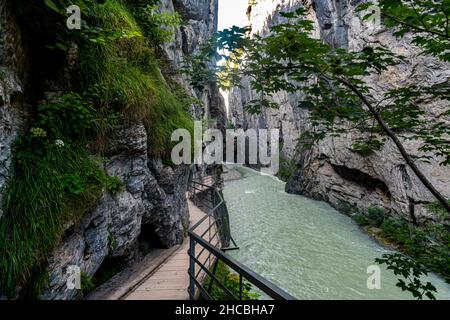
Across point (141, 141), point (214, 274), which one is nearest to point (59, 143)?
point (141, 141)

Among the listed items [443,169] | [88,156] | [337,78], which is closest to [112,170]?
[88,156]

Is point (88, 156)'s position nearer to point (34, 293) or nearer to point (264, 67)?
point (34, 293)

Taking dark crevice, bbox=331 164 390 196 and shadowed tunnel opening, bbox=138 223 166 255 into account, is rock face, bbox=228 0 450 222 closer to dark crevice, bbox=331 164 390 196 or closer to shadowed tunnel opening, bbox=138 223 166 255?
dark crevice, bbox=331 164 390 196

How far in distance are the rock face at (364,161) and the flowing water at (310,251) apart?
220 centimetres

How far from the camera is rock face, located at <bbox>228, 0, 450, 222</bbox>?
1047 centimetres

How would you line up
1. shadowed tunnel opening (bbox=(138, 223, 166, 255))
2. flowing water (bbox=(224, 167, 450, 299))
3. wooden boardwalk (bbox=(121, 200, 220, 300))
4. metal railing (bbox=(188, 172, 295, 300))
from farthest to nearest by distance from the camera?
flowing water (bbox=(224, 167, 450, 299)), shadowed tunnel opening (bbox=(138, 223, 166, 255)), wooden boardwalk (bbox=(121, 200, 220, 300)), metal railing (bbox=(188, 172, 295, 300))

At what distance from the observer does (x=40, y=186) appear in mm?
2660

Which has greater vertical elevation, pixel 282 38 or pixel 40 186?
pixel 282 38

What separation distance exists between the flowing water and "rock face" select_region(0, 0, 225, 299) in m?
3.71

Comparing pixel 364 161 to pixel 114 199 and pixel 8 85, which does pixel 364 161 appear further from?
pixel 8 85

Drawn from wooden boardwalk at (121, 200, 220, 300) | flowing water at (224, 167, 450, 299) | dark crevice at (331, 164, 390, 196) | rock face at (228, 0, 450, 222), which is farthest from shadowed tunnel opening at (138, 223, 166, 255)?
dark crevice at (331, 164, 390, 196)
